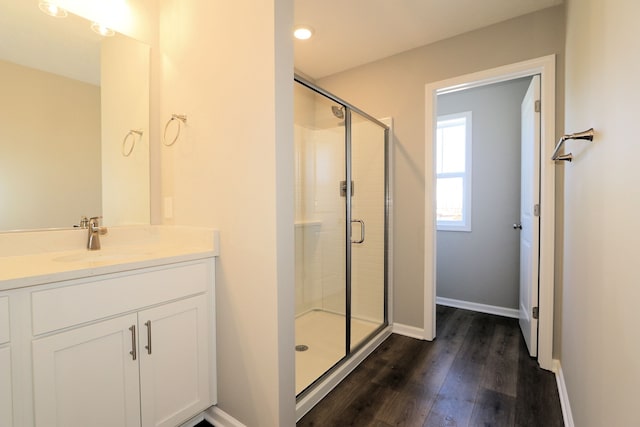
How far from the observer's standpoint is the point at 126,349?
1226 mm

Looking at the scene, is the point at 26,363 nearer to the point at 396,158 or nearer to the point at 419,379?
the point at 419,379

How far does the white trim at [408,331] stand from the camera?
2572 mm

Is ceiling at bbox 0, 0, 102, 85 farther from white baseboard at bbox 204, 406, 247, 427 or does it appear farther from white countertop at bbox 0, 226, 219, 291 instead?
white baseboard at bbox 204, 406, 247, 427

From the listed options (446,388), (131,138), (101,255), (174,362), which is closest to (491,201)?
(446,388)

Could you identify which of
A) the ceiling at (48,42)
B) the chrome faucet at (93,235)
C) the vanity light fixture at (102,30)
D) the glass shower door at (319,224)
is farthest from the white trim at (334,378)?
the vanity light fixture at (102,30)

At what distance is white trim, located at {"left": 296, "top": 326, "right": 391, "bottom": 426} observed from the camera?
5.36 feet

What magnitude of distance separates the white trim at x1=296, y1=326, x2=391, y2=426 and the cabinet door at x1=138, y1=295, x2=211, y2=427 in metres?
0.50

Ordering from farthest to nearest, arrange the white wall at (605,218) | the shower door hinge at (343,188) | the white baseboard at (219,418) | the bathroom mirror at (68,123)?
1. the shower door hinge at (343,188)
2. the white baseboard at (219,418)
3. the bathroom mirror at (68,123)
4. the white wall at (605,218)

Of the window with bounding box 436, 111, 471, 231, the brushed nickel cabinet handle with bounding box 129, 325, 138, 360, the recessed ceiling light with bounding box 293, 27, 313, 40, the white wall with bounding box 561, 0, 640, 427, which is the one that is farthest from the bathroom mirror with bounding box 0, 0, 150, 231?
the window with bounding box 436, 111, 471, 231

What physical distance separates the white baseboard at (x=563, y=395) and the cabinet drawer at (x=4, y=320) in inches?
92.6

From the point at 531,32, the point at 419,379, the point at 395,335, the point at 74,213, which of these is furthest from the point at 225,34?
the point at 395,335

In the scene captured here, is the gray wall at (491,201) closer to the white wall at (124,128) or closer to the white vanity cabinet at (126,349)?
the white vanity cabinet at (126,349)

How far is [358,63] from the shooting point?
282 cm

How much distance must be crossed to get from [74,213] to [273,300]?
1.16 m
